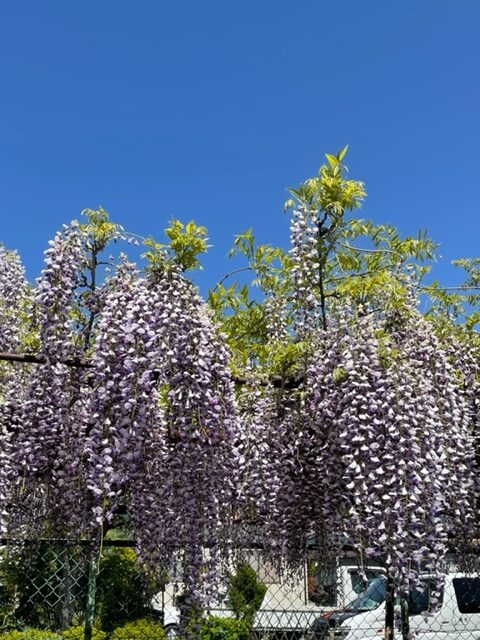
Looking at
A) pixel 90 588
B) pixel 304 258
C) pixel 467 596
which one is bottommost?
→ pixel 467 596

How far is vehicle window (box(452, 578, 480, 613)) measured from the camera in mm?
8516

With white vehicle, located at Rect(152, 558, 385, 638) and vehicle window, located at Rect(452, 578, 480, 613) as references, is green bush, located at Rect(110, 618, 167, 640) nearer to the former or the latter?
white vehicle, located at Rect(152, 558, 385, 638)

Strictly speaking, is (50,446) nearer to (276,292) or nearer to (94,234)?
(94,234)

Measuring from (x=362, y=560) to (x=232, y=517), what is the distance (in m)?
1.18

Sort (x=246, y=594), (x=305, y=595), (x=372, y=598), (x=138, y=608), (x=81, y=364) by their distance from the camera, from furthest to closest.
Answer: (x=246, y=594) → (x=372, y=598) → (x=138, y=608) → (x=305, y=595) → (x=81, y=364)

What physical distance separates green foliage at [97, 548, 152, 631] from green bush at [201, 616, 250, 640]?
1.37m

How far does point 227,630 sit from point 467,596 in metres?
3.36

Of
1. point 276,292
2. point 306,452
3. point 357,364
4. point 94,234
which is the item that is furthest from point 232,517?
point 276,292

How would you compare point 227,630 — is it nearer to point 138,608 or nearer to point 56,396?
point 138,608

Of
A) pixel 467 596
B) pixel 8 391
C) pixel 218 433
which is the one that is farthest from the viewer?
pixel 467 596

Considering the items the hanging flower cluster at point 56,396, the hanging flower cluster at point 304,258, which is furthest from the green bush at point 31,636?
the hanging flower cluster at point 304,258

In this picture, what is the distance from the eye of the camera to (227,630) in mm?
7375

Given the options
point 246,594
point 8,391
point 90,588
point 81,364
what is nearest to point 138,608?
point 246,594

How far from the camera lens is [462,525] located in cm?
539
